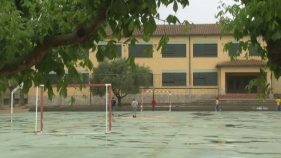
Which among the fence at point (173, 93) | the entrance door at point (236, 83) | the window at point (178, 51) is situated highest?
the window at point (178, 51)

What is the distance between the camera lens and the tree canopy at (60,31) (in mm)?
3879

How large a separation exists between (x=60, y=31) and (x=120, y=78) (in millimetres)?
46493

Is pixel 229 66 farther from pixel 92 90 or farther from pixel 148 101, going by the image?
pixel 92 90

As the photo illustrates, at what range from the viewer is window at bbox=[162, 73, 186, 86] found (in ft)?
183

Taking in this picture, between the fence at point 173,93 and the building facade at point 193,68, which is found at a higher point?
the building facade at point 193,68

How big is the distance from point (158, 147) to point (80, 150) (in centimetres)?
267

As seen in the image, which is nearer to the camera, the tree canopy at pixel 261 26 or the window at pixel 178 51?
the tree canopy at pixel 261 26

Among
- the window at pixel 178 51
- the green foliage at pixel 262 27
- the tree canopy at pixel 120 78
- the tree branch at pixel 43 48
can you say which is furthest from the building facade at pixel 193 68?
the tree branch at pixel 43 48

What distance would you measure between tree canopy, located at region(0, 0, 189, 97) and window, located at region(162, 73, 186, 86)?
50.2 meters

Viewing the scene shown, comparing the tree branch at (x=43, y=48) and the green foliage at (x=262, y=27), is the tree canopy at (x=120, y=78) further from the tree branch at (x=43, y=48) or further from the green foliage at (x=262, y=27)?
the tree branch at (x=43, y=48)

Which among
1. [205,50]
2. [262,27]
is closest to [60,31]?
[262,27]

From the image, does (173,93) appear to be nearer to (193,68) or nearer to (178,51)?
(193,68)

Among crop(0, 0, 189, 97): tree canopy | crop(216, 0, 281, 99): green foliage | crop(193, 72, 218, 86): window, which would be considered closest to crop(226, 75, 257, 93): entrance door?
crop(193, 72, 218, 86): window

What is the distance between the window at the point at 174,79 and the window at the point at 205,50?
3271 mm
